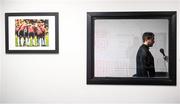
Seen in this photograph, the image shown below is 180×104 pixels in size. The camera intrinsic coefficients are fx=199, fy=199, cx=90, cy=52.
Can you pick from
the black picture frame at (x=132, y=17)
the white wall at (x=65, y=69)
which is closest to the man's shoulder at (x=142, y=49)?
the black picture frame at (x=132, y=17)

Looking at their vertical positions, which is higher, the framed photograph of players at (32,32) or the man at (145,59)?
the framed photograph of players at (32,32)

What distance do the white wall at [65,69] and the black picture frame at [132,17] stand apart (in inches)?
2.7

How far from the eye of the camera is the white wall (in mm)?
2662

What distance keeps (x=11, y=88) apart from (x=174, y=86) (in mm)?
2210

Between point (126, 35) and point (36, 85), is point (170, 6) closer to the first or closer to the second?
point (126, 35)

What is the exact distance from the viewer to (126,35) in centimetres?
263

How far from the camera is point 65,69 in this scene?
2711mm

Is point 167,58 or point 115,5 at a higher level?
point 115,5

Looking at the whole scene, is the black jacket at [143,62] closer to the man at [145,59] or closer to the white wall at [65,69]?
the man at [145,59]

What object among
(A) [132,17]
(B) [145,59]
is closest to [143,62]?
(B) [145,59]

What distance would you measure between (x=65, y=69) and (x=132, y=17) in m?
1.14

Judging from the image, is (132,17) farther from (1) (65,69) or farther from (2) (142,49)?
(1) (65,69)

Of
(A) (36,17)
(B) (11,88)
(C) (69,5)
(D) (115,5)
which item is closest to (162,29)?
(D) (115,5)

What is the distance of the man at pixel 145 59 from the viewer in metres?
2.62
